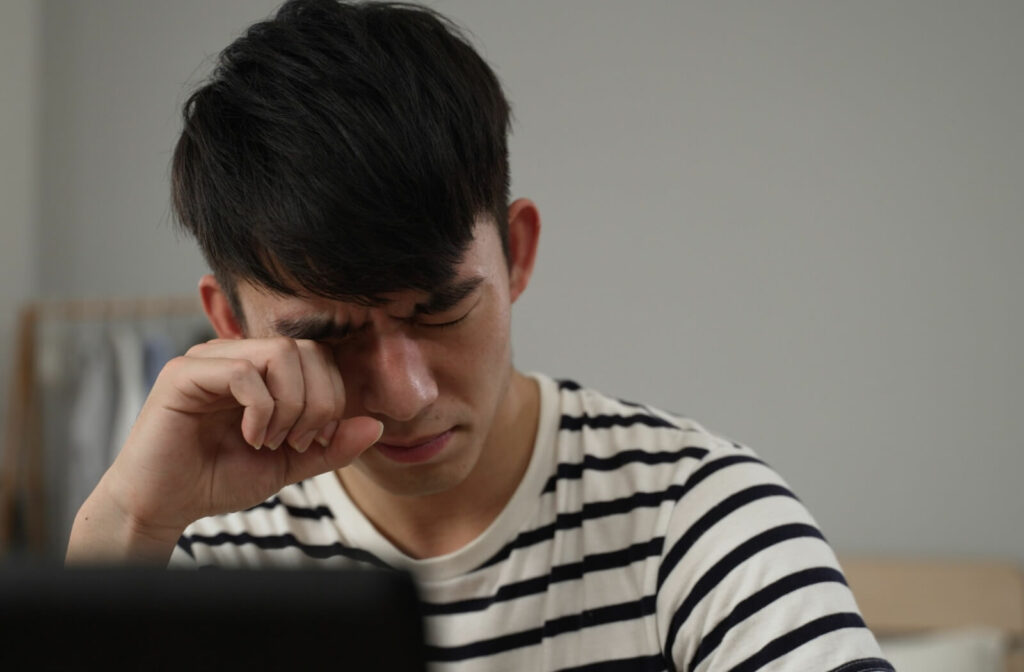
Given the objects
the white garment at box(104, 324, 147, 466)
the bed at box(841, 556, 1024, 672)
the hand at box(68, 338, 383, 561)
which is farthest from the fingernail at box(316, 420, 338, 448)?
the white garment at box(104, 324, 147, 466)

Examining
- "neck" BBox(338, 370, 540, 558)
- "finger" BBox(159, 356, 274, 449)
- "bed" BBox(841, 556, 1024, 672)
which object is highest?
"finger" BBox(159, 356, 274, 449)

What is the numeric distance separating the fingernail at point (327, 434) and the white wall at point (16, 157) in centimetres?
248

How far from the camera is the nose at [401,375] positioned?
88cm

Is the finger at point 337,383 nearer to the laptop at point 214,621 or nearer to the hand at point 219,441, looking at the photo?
the hand at point 219,441

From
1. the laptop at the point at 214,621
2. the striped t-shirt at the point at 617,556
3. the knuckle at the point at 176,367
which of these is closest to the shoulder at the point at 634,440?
the striped t-shirt at the point at 617,556

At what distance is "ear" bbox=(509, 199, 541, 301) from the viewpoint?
40.5 inches

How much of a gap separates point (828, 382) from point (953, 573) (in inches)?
19.8

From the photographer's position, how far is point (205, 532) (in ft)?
3.65

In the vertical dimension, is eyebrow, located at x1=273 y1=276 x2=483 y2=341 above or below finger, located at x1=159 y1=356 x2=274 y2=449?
above

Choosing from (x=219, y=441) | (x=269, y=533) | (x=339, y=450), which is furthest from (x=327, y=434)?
(x=269, y=533)

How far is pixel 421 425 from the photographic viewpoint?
2.98ft

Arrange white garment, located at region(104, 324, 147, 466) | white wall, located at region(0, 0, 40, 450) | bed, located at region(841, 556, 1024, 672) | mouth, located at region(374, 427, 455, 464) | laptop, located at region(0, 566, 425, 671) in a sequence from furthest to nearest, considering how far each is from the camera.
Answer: white wall, located at region(0, 0, 40, 450) → white garment, located at region(104, 324, 147, 466) → bed, located at region(841, 556, 1024, 672) → mouth, located at region(374, 427, 455, 464) → laptop, located at region(0, 566, 425, 671)

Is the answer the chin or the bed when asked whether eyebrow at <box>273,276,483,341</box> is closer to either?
the chin

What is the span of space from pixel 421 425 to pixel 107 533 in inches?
11.1
